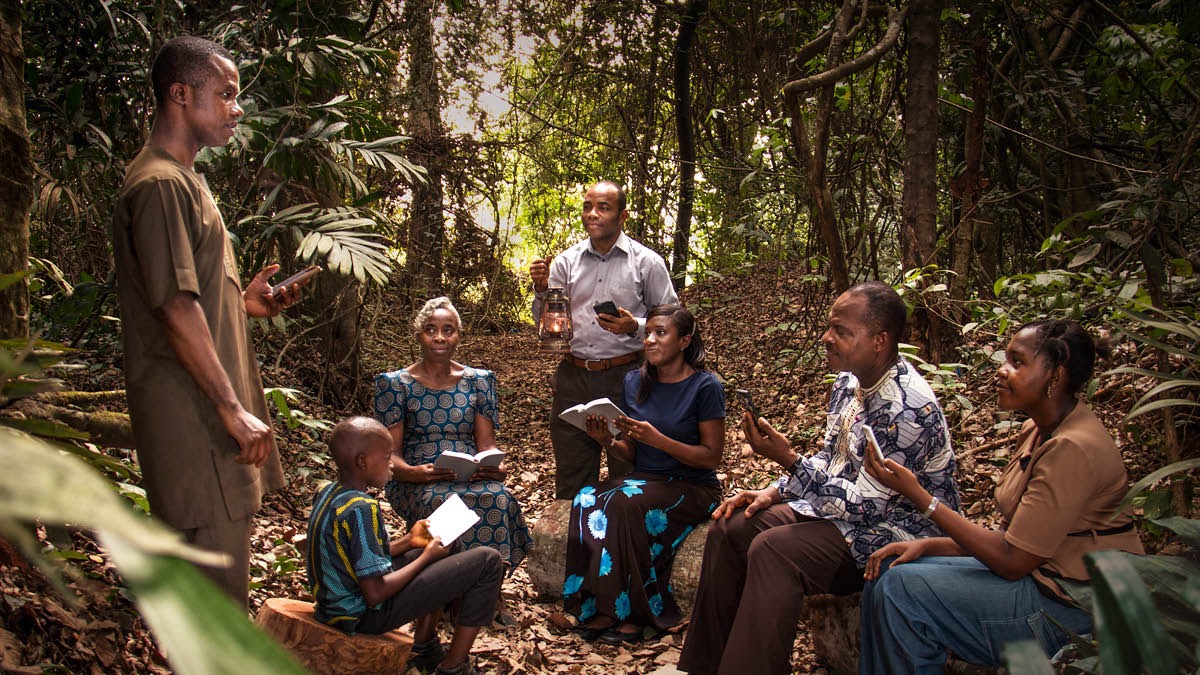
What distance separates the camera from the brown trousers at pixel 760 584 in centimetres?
312

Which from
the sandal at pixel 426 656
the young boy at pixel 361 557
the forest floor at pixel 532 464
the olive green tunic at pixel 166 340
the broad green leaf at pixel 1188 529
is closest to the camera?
the broad green leaf at pixel 1188 529

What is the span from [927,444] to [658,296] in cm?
197

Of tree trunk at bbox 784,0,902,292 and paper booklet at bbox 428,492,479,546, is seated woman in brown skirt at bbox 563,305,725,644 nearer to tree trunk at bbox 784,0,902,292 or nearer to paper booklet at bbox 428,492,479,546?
paper booklet at bbox 428,492,479,546

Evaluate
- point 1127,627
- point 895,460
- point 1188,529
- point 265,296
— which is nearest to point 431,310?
point 265,296

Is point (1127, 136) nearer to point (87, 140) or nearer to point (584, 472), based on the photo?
point (584, 472)

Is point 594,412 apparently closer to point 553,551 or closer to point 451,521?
point 553,551

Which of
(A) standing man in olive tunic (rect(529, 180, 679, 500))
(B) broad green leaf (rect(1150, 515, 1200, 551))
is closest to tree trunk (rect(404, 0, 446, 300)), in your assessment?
(A) standing man in olive tunic (rect(529, 180, 679, 500))

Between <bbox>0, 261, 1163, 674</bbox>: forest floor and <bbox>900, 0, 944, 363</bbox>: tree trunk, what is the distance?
0.40 m

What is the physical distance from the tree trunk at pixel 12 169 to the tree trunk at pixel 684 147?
684cm

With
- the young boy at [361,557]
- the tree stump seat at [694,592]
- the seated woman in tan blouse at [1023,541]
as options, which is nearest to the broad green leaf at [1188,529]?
the seated woman in tan blouse at [1023,541]

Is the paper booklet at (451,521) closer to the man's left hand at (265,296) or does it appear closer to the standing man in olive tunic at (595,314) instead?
the man's left hand at (265,296)

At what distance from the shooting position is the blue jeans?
267 cm

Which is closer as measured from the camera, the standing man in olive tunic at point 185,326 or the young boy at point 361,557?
the standing man in olive tunic at point 185,326

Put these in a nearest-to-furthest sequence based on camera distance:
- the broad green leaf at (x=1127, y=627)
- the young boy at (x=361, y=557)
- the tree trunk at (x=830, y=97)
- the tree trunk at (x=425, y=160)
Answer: the broad green leaf at (x=1127, y=627)
the young boy at (x=361, y=557)
the tree trunk at (x=830, y=97)
the tree trunk at (x=425, y=160)
